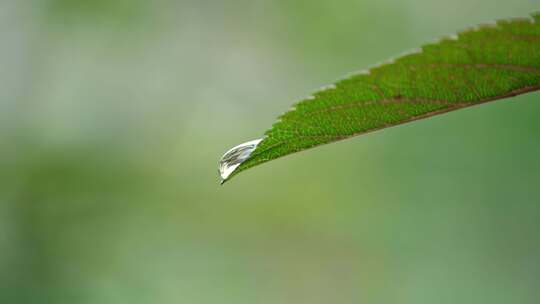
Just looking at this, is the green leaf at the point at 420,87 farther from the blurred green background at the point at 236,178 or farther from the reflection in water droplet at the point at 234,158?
the blurred green background at the point at 236,178

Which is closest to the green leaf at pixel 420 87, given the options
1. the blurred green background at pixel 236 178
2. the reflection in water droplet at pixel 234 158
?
the reflection in water droplet at pixel 234 158

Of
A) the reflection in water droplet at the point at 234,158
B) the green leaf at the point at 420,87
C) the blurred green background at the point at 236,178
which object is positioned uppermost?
the blurred green background at the point at 236,178

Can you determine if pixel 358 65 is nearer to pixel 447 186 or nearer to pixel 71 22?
pixel 447 186

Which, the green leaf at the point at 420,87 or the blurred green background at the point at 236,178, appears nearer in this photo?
the green leaf at the point at 420,87

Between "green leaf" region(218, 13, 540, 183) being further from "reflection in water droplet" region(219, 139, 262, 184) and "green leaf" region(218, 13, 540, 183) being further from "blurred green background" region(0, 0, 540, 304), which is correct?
"blurred green background" region(0, 0, 540, 304)

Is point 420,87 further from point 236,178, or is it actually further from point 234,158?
point 236,178

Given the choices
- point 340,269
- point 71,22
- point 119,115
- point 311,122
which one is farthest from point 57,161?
point 311,122

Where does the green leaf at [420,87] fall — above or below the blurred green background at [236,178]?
below
